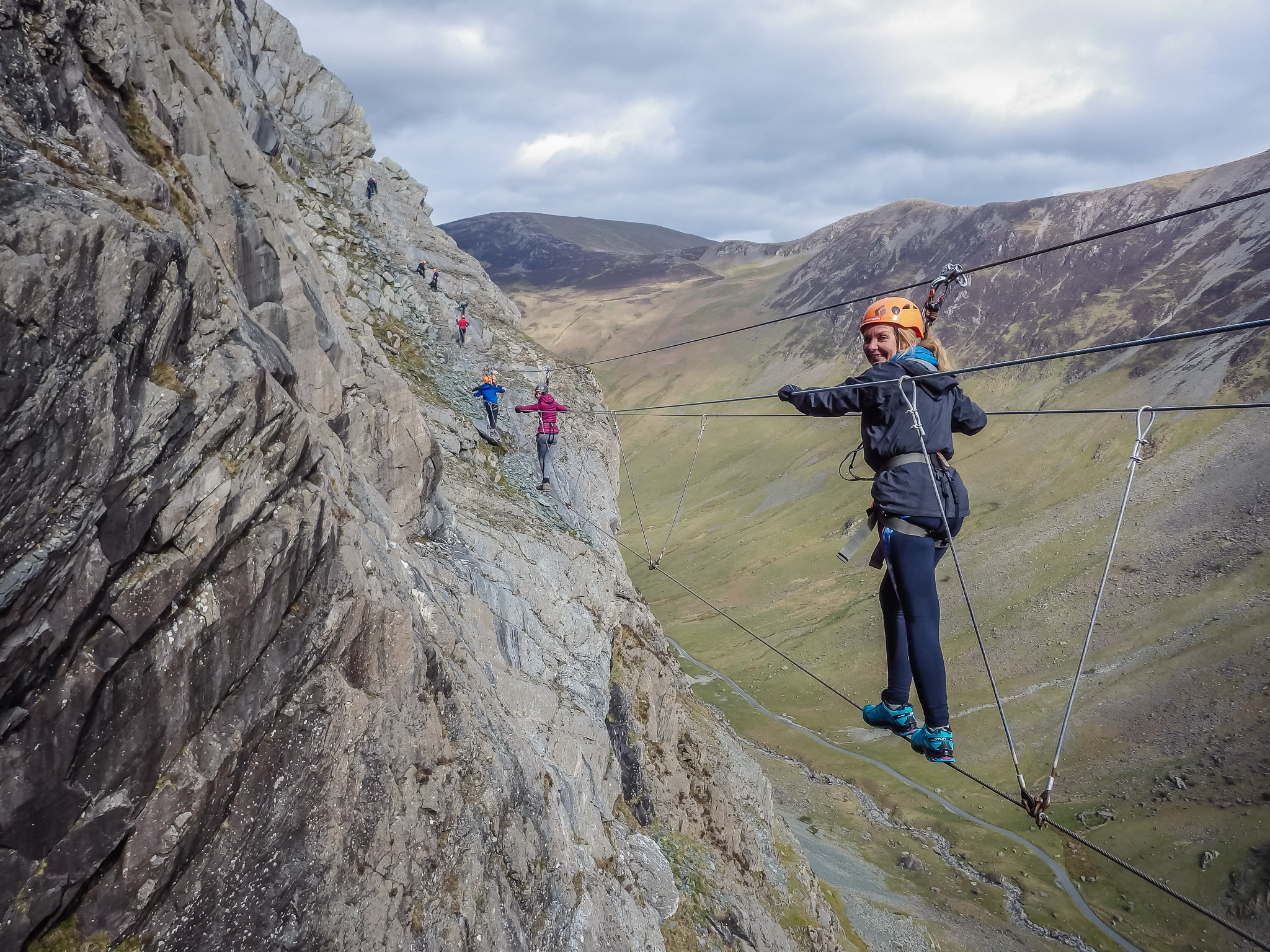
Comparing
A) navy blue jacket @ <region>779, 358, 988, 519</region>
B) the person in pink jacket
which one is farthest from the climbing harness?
the person in pink jacket

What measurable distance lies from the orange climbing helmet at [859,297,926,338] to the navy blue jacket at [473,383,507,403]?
28104 mm

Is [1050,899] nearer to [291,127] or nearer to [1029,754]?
[1029,754]

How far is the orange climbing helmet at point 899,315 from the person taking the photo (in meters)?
10.3

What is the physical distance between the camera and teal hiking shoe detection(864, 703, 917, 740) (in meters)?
10.4

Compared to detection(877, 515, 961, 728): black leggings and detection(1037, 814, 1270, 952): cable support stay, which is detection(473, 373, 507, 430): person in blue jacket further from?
detection(1037, 814, 1270, 952): cable support stay

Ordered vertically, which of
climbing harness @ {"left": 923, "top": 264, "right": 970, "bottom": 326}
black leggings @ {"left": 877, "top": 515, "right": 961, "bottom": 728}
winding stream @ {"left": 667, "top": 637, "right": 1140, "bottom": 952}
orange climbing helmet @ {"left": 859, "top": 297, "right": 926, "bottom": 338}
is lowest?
winding stream @ {"left": 667, "top": 637, "right": 1140, "bottom": 952}

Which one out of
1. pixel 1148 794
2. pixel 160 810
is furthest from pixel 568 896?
pixel 1148 794

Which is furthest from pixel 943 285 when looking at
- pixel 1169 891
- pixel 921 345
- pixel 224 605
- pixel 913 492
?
pixel 224 605

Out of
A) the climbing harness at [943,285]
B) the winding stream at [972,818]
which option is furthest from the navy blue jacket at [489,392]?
the winding stream at [972,818]

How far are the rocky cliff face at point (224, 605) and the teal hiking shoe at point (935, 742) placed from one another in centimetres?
1076

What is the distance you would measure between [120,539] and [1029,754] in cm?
10595

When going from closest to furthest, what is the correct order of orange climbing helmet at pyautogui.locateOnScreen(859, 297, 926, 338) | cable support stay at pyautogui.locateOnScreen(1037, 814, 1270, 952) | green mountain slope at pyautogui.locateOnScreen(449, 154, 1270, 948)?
cable support stay at pyautogui.locateOnScreen(1037, 814, 1270, 952)
orange climbing helmet at pyautogui.locateOnScreen(859, 297, 926, 338)
green mountain slope at pyautogui.locateOnScreen(449, 154, 1270, 948)

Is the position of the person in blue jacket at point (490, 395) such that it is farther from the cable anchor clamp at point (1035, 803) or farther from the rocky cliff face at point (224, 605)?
the cable anchor clamp at point (1035, 803)

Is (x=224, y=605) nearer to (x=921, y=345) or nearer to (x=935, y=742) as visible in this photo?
(x=935, y=742)
